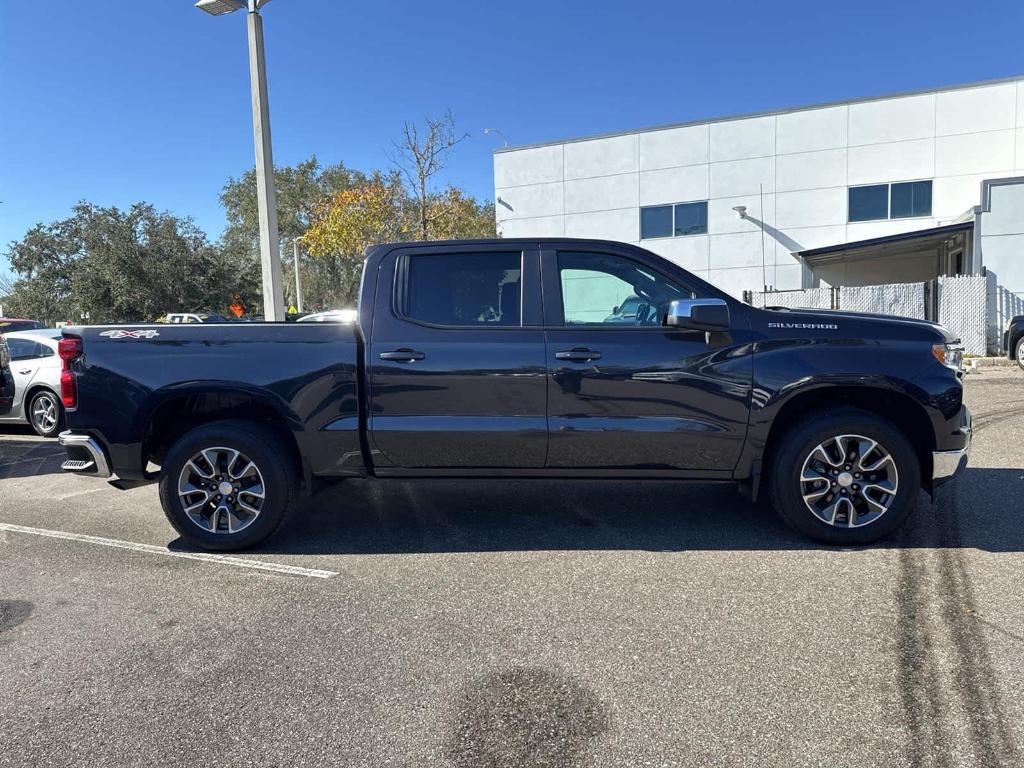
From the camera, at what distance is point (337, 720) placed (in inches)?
104

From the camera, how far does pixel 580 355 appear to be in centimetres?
430

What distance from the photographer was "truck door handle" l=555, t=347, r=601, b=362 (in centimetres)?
430

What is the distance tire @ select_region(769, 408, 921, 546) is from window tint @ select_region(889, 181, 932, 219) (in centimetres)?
2189

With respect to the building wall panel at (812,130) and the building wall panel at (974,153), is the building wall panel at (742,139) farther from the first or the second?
the building wall panel at (974,153)

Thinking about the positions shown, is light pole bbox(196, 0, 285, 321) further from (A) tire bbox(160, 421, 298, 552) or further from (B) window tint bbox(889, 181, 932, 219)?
(B) window tint bbox(889, 181, 932, 219)

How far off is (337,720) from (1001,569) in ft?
12.0

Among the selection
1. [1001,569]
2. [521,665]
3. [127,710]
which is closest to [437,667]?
[521,665]

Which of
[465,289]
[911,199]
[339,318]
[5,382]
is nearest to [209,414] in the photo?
[339,318]

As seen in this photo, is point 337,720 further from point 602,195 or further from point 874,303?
point 602,195

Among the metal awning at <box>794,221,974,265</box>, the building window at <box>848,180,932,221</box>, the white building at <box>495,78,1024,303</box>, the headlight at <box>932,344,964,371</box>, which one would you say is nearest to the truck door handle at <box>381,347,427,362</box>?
the headlight at <box>932,344,964,371</box>

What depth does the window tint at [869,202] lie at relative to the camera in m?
22.9

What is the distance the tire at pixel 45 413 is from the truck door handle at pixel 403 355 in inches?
294

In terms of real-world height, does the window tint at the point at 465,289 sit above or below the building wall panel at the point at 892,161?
below

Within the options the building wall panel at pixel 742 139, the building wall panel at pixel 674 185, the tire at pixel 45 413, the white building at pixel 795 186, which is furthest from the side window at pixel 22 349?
the building wall panel at pixel 742 139
